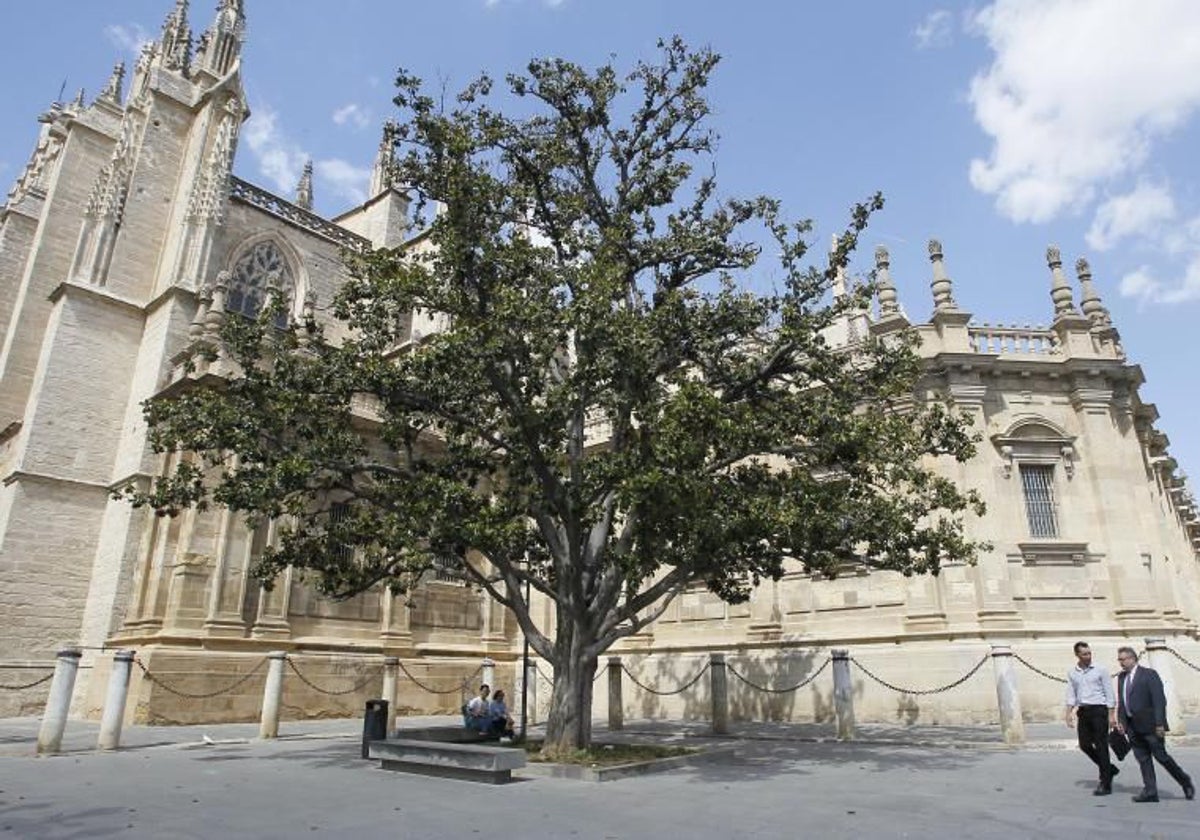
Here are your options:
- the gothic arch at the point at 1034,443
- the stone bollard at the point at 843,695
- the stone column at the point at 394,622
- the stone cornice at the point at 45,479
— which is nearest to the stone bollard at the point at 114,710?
the stone column at the point at 394,622

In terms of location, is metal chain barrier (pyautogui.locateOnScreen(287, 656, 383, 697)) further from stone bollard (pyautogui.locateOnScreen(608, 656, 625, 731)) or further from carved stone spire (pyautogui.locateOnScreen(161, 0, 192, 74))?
carved stone spire (pyautogui.locateOnScreen(161, 0, 192, 74))

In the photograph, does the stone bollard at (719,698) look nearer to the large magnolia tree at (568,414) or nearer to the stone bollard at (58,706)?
the large magnolia tree at (568,414)

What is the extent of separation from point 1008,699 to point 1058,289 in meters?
12.4

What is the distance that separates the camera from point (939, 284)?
1977 centimetres

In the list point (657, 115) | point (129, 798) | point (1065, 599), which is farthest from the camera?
point (1065, 599)

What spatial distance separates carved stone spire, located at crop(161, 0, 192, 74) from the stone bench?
25891mm

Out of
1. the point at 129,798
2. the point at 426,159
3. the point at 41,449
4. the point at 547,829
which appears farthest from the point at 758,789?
the point at 41,449

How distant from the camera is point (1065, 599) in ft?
56.3

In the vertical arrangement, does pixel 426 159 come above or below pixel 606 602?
above

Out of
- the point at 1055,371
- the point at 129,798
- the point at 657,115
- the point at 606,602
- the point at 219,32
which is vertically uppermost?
the point at 219,32

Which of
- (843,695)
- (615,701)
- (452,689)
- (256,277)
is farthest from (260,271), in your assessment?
(843,695)

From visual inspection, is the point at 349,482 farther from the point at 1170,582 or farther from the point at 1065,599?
the point at 1170,582

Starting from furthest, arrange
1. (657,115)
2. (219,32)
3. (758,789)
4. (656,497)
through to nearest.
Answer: (219,32) < (657,115) < (656,497) < (758,789)

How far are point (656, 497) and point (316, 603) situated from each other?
13565 millimetres
